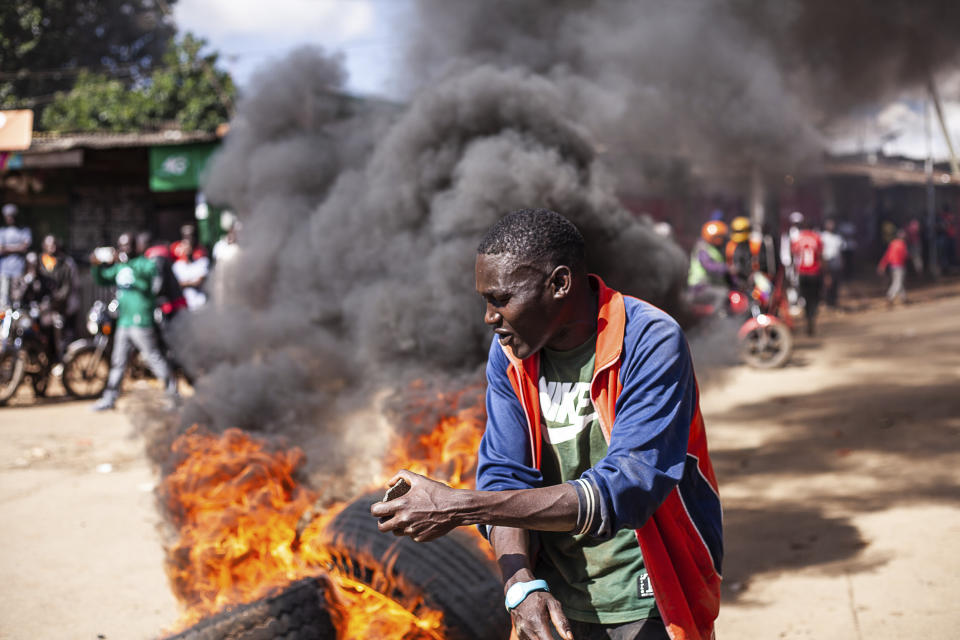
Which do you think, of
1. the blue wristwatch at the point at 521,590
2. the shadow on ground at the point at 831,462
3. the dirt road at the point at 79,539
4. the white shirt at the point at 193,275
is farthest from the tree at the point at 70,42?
the blue wristwatch at the point at 521,590

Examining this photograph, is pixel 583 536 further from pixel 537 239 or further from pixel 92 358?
pixel 92 358

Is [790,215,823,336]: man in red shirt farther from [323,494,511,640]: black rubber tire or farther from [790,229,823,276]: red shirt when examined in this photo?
[323,494,511,640]: black rubber tire

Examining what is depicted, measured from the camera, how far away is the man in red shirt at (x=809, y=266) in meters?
12.6

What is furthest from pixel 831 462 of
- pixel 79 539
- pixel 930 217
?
pixel 930 217

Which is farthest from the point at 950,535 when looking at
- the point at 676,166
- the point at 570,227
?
the point at 676,166

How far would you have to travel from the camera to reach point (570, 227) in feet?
6.14

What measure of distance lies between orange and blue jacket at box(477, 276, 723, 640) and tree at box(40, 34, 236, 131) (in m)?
20.6

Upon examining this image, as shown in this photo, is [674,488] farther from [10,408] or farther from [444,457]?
[10,408]

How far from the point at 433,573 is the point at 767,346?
827 centimetres

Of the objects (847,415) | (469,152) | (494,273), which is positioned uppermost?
(469,152)

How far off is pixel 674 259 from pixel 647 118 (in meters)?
4.61

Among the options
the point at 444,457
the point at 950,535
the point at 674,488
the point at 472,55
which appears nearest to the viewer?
the point at 674,488

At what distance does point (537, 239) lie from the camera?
1.78 meters

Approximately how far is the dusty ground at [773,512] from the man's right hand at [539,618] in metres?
2.25
